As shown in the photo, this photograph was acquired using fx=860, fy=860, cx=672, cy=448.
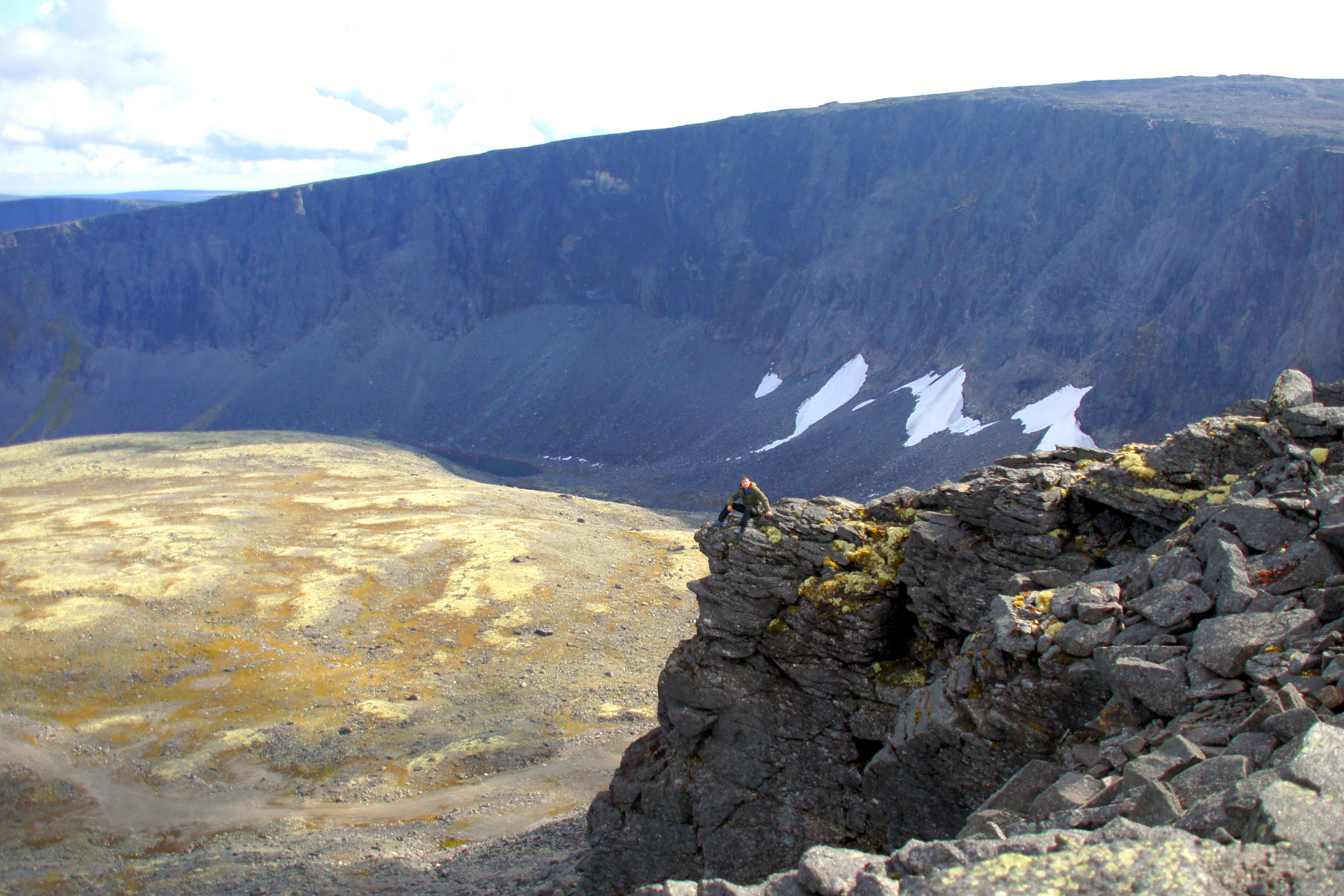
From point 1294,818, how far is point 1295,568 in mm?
6229

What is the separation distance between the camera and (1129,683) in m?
12.8

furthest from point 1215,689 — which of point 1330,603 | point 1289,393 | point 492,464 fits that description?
point 492,464

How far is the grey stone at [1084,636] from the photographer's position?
14.3 m

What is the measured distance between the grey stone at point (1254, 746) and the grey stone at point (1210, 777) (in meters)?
0.12

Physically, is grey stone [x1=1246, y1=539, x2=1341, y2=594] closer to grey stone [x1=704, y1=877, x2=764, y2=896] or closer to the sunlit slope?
grey stone [x1=704, y1=877, x2=764, y2=896]

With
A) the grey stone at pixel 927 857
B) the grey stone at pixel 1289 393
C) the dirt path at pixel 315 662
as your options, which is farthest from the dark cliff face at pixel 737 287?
the grey stone at pixel 927 857

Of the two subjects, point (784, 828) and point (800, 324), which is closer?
point (784, 828)

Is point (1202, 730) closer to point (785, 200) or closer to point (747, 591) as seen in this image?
point (747, 591)

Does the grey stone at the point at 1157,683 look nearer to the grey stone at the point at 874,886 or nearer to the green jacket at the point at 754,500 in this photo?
the grey stone at the point at 874,886

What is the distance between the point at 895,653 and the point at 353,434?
144228mm

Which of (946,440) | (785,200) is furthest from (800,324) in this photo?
(946,440)

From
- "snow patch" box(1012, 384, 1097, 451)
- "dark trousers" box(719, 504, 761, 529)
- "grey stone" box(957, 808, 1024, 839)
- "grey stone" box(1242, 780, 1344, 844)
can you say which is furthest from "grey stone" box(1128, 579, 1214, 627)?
"snow patch" box(1012, 384, 1097, 451)

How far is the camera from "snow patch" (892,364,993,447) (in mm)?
102438

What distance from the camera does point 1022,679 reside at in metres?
15.6
